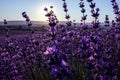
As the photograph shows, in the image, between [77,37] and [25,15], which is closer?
[77,37]

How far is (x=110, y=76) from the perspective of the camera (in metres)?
4.34

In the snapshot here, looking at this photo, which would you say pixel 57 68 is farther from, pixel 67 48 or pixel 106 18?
pixel 106 18

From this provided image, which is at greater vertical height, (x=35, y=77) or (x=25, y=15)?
(x=25, y=15)

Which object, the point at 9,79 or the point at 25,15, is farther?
the point at 25,15

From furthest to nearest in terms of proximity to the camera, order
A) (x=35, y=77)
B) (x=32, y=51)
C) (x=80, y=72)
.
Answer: (x=32, y=51) < (x=35, y=77) < (x=80, y=72)

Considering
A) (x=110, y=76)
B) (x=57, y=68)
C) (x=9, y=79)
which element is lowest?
(x=9, y=79)

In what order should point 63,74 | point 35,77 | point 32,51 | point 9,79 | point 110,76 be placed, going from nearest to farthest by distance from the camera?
point 63,74, point 110,76, point 35,77, point 9,79, point 32,51

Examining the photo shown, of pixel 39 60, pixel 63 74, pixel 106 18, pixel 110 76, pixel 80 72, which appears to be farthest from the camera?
pixel 106 18

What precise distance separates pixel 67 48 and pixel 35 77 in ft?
9.05

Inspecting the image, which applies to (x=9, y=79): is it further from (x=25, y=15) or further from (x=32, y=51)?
(x=25, y=15)

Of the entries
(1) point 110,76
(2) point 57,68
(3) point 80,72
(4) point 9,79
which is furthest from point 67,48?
(2) point 57,68

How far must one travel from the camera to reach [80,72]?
546 cm

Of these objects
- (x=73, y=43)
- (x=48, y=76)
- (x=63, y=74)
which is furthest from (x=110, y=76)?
(x=73, y=43)

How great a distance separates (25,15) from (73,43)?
226 centimetres
